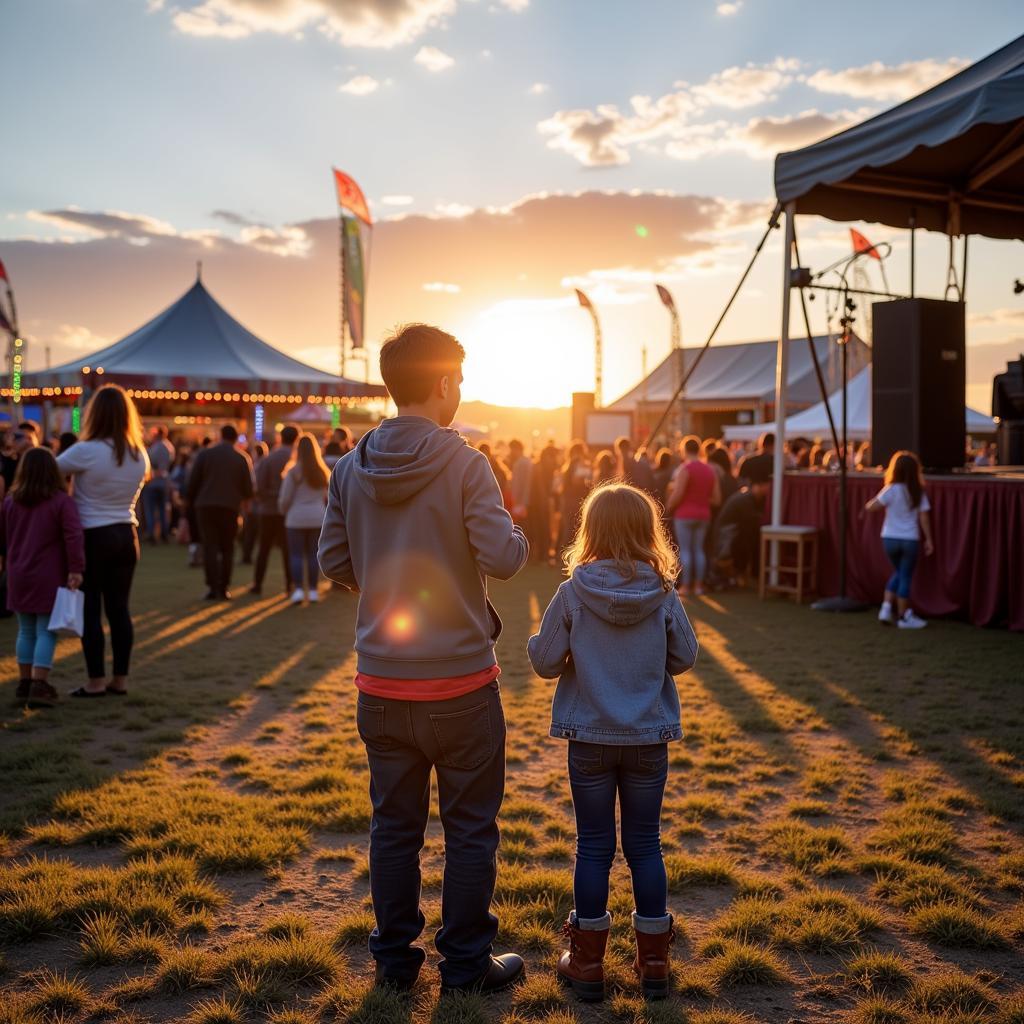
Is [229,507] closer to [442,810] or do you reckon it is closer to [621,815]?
[442,810]

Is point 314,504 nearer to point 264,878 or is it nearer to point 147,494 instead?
point 264,878

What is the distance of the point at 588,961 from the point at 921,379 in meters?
8.28

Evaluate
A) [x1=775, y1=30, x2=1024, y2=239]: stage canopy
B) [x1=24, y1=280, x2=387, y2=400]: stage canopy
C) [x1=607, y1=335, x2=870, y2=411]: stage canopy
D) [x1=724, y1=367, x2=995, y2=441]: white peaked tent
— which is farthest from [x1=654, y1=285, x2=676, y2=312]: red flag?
[x1=775, y1=30, x2=1024, y2=239]: stage canopy

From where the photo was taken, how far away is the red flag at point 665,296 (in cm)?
4706

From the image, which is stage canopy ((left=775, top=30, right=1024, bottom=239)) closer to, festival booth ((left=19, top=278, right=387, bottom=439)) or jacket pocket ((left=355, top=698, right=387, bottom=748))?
jacket pocket ((left=355, top=698, right=387, bottom=748))

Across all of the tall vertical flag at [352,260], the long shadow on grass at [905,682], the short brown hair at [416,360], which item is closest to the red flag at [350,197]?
the tall vertical flag at [352,260]

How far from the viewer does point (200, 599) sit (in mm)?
10375

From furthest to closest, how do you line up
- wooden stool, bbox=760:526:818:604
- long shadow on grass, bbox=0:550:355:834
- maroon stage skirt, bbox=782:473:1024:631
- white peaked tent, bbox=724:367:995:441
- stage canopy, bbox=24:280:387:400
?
white peaked tent, bbox=724:367:995:441 < stage canopy, bbox=24:280:387:400 < wooden stool, bbox=760:526:818:604 < maroon stage skirt, bbox=782:473:1024:631 < long shadow on grass, bbox=0:550:355:834

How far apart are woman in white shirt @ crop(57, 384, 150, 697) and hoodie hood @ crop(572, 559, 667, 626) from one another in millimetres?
3681

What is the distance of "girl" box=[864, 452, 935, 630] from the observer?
8.51 m

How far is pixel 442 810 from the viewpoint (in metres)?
2.58

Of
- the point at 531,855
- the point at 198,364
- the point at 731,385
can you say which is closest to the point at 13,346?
the point at 198,364

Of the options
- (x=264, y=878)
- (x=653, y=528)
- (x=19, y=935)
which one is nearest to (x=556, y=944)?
(x=264, y=878)

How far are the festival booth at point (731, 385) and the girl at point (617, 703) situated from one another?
33931mm
